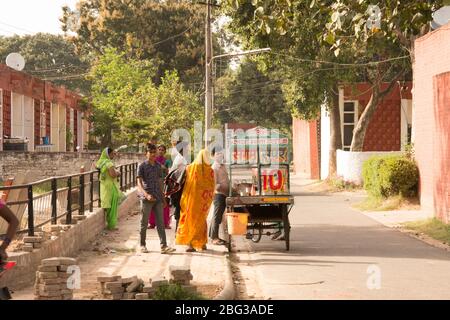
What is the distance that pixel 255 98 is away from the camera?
7619 cm

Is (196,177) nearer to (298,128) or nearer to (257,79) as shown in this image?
(298,128)

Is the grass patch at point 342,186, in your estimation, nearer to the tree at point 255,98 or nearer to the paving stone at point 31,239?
the paving stone at point 31,239

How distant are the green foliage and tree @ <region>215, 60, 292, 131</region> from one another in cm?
6258

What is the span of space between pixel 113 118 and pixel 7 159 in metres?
16.2

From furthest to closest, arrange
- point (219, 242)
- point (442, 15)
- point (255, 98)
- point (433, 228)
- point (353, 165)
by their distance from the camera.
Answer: point (255, 98) < point (353, 165) < point (442, 15) < point (433, 228) < point (219, 242)

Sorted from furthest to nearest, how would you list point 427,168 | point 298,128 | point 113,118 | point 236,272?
1. point 298,128
2. point 113,118
3. point 427,168
4. point 236,272

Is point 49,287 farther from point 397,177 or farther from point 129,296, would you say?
point 397,177

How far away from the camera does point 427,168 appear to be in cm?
2364

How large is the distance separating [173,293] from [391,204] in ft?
55.0

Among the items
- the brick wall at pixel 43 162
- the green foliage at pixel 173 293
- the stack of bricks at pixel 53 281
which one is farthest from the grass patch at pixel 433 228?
the brick wall at pixel 43 162

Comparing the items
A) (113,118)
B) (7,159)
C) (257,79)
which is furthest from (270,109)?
(7,159)

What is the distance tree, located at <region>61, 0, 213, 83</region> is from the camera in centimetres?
6719

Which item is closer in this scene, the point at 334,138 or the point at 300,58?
the point at 300,58

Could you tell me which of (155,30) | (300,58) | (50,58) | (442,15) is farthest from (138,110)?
(50,58)
